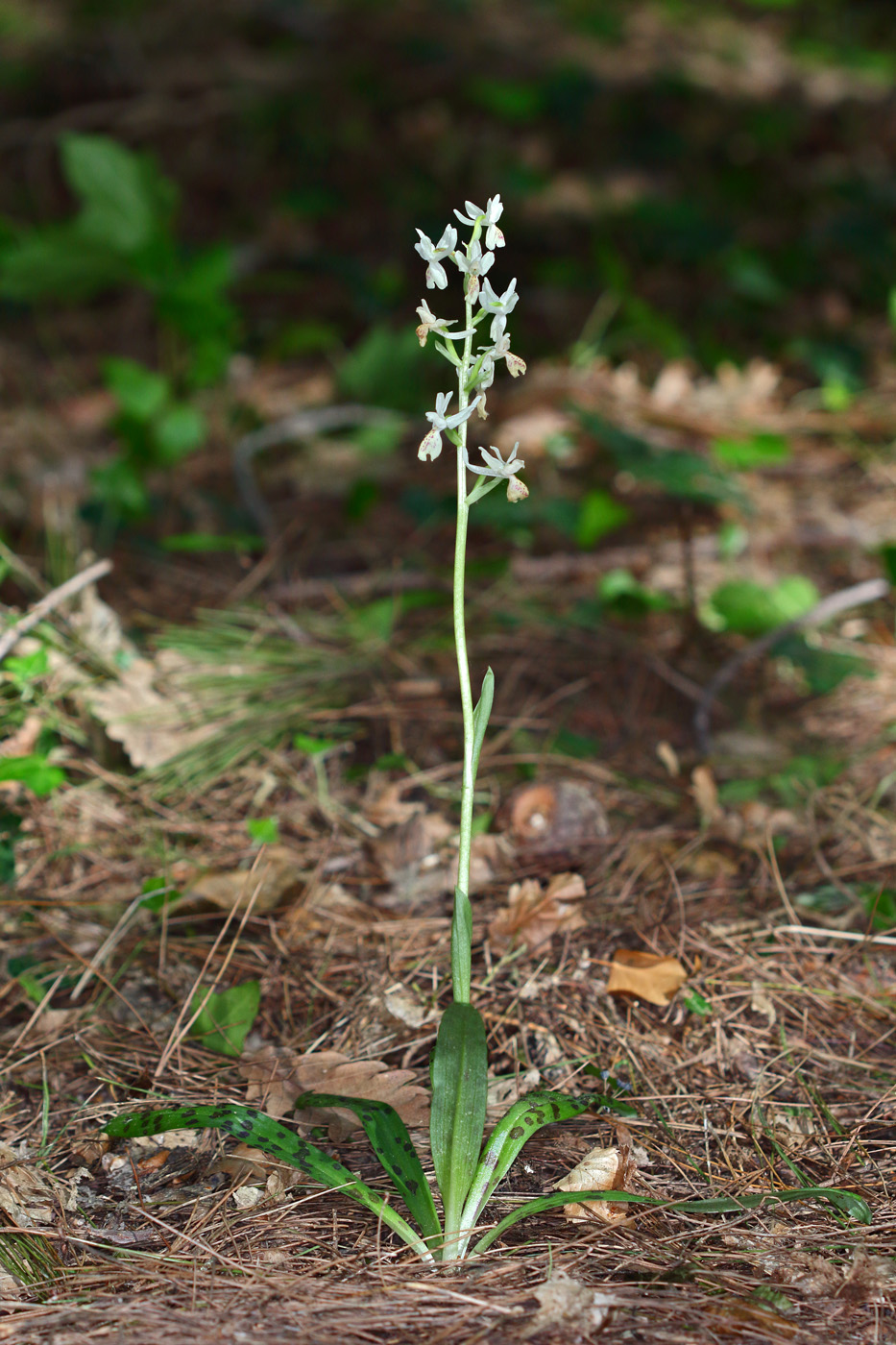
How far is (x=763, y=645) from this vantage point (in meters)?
2.54

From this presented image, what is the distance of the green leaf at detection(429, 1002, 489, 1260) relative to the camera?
1277mm

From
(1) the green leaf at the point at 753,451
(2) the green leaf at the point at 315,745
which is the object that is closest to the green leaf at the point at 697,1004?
(2) the green leaf at the point at 315,745

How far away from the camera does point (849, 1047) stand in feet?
5.27

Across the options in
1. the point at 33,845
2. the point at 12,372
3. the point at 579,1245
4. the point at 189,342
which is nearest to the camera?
the point at 579,1245

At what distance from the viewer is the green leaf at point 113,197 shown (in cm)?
361

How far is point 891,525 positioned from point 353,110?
389cm

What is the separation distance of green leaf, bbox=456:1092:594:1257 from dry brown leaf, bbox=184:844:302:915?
2.23ft

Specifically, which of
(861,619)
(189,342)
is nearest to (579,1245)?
(861,619)

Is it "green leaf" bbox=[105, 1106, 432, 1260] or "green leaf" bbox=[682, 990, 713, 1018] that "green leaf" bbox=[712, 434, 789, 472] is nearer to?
"green leaf" bbox=[682, 990, 713, 1018]

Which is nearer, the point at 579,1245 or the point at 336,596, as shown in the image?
the point at 579,1245

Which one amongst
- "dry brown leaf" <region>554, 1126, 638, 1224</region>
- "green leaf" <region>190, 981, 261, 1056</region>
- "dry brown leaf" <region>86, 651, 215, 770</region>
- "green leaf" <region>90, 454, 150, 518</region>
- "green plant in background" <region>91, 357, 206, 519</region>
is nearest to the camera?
"dry brown leaf" <region>554, 1126, 638, 1224</region>

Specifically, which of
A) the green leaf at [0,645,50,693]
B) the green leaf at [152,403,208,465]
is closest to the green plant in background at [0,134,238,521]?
the green leaf at [152,403,208,465]

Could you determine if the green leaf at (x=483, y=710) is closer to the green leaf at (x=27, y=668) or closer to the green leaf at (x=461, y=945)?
the green leaf at (x=461, y=945)

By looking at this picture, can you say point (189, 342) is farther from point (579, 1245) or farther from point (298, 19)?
point (579, 1245)
